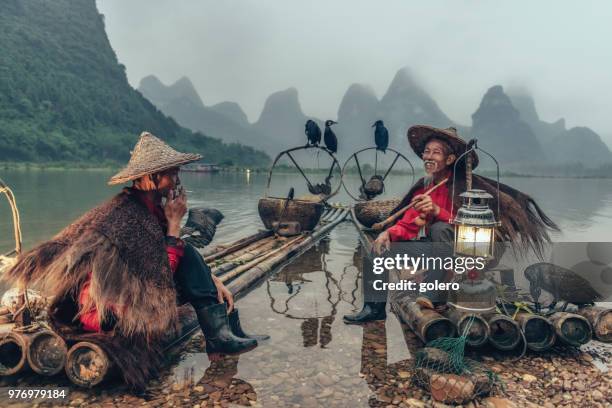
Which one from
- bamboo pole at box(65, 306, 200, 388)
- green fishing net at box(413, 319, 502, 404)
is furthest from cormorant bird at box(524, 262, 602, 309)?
bamboo pole at box(65, 306, 200, 388)

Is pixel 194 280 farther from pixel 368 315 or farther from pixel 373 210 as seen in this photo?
pixel 373 210

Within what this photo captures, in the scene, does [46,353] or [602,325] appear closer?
[46,353]

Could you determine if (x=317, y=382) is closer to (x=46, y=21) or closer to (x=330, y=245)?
(x=330, y=245)

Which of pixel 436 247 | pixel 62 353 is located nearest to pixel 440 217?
pixel 436 247

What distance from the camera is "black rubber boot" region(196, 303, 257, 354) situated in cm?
334

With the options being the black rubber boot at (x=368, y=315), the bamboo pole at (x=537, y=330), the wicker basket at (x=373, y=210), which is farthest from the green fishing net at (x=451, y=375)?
the wicker basket at (x=373, y=210)

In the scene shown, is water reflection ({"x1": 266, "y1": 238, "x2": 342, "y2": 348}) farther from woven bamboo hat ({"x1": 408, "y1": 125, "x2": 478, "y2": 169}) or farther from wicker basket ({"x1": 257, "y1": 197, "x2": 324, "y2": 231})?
woven bamboo hat ({"x1": 408, "y1": 125, "x2": 478, "y2": 169})

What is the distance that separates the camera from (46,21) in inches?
3841

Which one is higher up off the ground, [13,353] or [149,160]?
[149,160]

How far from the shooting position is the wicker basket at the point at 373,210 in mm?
9297

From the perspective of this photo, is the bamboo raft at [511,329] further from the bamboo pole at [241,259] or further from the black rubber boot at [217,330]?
the bamboo pole at [241,259]

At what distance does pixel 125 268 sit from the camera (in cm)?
272

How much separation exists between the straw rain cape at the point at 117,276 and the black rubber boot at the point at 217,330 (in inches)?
15.8

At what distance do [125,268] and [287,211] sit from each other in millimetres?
6586
